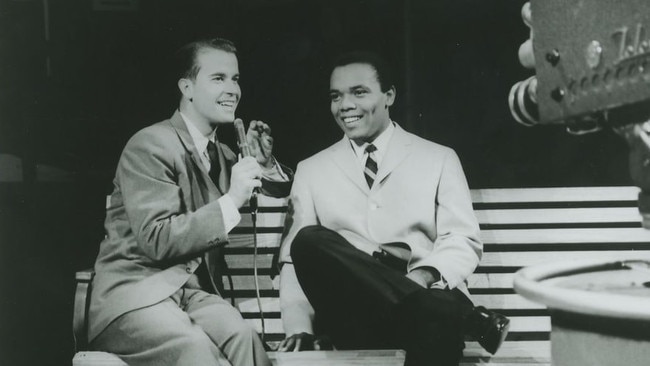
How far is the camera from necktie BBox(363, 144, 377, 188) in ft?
8.66

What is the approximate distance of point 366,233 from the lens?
255cm

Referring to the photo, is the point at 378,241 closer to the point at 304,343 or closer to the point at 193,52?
the point at 304,343

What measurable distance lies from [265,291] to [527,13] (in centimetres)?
170

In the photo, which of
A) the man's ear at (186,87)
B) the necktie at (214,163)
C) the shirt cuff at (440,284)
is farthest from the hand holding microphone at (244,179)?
the shirt cuff at (440,284)

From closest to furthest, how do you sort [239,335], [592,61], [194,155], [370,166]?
[592,61] → [239,335] → [194,155] → [370,166]

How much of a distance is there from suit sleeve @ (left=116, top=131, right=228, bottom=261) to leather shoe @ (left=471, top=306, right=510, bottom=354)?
909 millimetres

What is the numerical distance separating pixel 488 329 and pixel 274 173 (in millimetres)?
1018

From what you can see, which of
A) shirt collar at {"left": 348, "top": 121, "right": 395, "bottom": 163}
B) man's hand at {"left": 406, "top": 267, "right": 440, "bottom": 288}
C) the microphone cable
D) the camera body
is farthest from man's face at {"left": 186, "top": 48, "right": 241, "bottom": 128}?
the camera body

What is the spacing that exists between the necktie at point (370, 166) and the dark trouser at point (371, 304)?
1.19ft

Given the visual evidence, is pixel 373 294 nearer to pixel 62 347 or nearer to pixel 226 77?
pixel 226 77

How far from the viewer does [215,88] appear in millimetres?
2592

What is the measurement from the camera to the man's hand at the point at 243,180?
2.36 metres

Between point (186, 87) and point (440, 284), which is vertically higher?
point (186, 87)

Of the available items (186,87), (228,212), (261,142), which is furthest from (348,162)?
(186,87)
